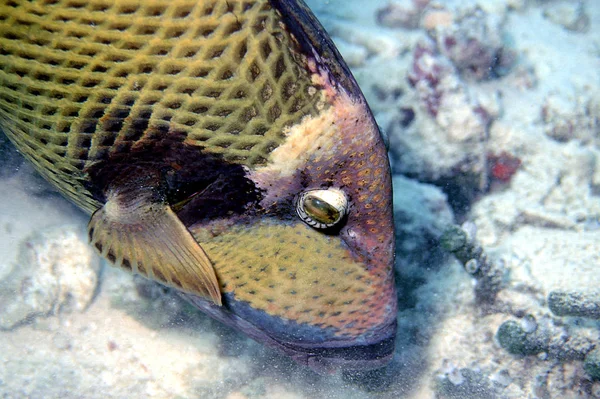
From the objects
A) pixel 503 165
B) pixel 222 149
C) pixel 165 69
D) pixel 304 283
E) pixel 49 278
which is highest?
pixel 165 69

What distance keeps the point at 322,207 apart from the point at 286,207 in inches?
7.8

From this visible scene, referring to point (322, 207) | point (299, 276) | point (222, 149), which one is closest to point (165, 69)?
point (222, 149)

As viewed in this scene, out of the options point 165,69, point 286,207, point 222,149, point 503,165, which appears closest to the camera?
point 165,69

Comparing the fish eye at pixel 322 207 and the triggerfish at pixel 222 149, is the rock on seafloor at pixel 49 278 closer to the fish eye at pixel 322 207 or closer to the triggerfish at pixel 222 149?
the triggerfish at pixel 222 149

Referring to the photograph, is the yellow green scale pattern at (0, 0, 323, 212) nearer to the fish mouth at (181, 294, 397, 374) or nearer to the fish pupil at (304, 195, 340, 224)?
the fish pupil at (304, 195, 340, 224)

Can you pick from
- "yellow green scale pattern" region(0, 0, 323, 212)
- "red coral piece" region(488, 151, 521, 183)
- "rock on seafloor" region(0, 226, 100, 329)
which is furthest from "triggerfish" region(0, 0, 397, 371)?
"red coral piece" region(488, 151, 521, 183)

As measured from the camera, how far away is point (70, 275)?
129 inches

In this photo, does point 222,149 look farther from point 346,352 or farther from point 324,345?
point 346,352

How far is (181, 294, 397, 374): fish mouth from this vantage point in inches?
87.1

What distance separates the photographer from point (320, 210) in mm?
1965

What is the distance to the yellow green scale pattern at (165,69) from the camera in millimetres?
1817

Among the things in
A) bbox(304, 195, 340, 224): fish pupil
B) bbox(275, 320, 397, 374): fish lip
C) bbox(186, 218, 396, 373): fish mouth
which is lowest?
bbox(275, 320, 397, 374): fish lip

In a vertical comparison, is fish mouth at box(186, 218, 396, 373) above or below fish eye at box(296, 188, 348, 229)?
below

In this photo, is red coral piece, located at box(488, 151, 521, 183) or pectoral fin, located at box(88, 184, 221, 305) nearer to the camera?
pectoral fin, located at box(88, 184, 221, 305)
